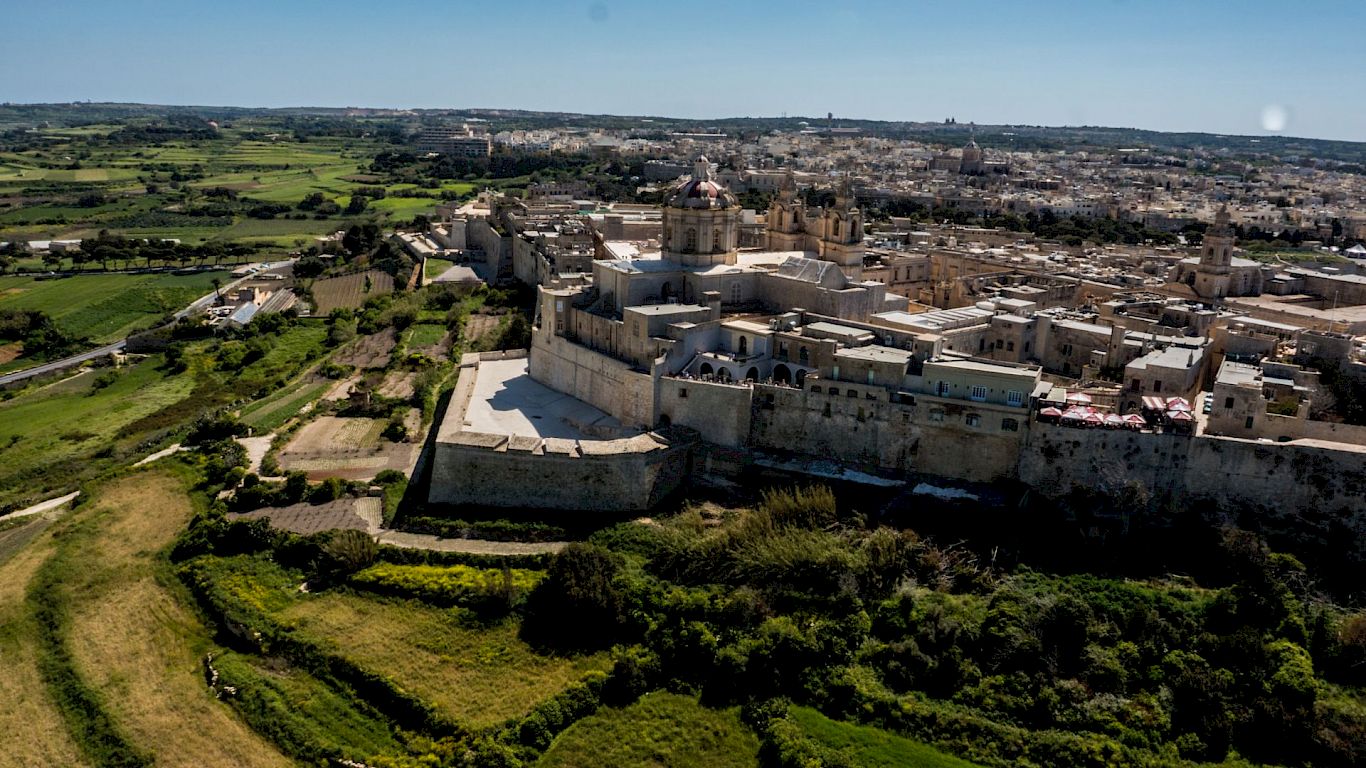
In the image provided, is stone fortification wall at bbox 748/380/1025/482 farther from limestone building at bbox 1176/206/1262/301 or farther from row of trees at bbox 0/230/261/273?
row of trees at bbox 0/230/261/273

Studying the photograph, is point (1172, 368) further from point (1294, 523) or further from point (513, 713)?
point (513, 713)

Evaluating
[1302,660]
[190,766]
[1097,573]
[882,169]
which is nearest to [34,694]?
[190,766]

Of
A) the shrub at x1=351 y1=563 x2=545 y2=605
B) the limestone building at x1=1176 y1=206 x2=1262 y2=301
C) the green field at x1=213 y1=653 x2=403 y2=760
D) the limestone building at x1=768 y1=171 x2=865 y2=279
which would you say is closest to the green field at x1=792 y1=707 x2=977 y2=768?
the shrub at x1=351 y1=563 x2=545 y2=605

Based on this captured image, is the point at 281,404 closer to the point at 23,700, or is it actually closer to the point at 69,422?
the point at 69,422

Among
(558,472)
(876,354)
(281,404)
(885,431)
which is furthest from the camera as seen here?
(281,404)

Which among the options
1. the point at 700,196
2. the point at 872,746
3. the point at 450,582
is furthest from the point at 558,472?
the point at 700,196

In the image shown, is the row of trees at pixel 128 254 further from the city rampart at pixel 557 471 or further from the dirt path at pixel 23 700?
the city rampart at pixel 557 471
